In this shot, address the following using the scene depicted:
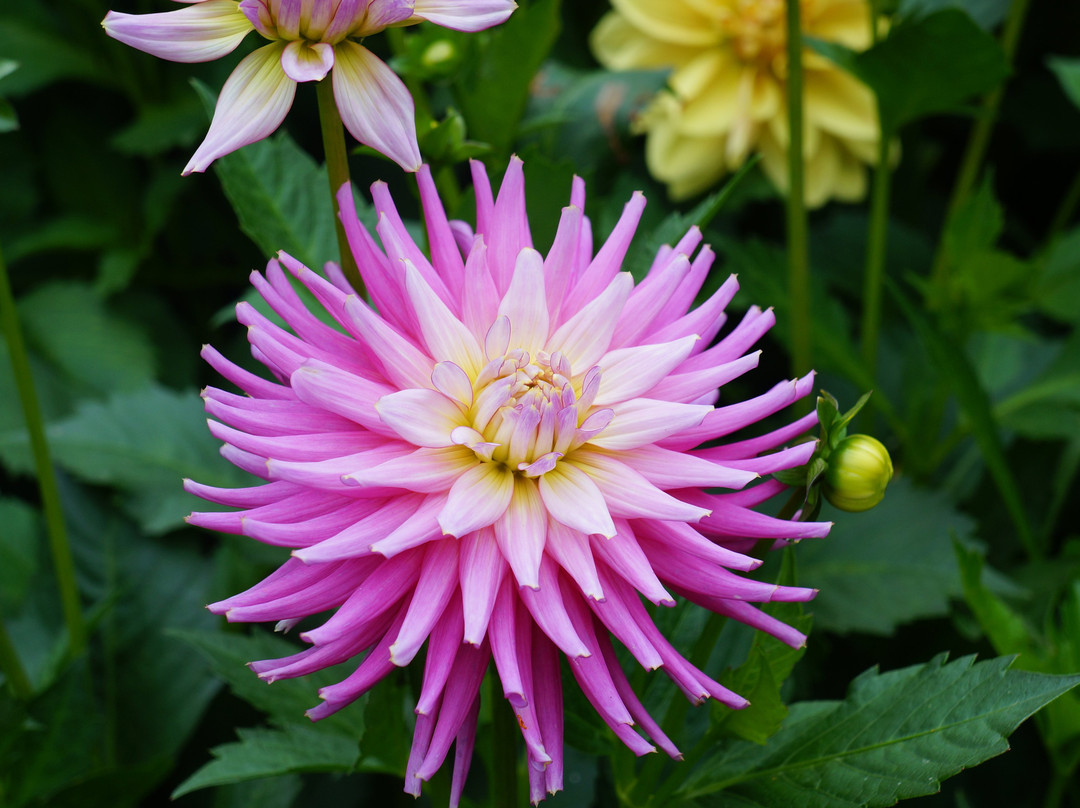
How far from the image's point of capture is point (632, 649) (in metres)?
0.39

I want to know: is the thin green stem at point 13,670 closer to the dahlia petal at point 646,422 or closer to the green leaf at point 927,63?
the dahlia petal at point 646,422

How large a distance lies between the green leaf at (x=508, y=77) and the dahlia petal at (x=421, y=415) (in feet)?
1.20

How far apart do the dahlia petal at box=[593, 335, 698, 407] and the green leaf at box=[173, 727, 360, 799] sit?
249 millimetres

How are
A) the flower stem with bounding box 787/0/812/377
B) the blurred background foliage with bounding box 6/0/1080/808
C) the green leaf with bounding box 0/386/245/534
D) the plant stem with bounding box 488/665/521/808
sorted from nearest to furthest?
the plant stem with bounding box 488/665/521/808 < the blurred background foliage with bounding box 6/0/1080/808 < the flower stem with bounding box 787/0/812/377 < the green leaf with bounding box 0/386/245/534

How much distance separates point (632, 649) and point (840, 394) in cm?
67

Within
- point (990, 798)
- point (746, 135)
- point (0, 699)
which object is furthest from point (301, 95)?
point (990, 798)

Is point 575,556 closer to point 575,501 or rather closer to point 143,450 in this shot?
point 575,501

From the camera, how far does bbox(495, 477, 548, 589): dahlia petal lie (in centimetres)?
38

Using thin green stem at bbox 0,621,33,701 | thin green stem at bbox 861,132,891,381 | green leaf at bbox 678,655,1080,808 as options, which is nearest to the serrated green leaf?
thin green stem at bbox 861,132,891,381

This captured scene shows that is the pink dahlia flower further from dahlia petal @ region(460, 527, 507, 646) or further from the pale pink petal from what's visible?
dahlia petal @ region(460, 527, 507, 646)

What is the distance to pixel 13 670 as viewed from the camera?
67 centimetres

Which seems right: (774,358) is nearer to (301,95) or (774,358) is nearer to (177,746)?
(301,95)

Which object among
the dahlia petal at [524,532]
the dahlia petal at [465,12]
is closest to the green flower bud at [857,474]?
the dahlia petal at [524,532]

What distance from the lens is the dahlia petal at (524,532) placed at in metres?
0.38
